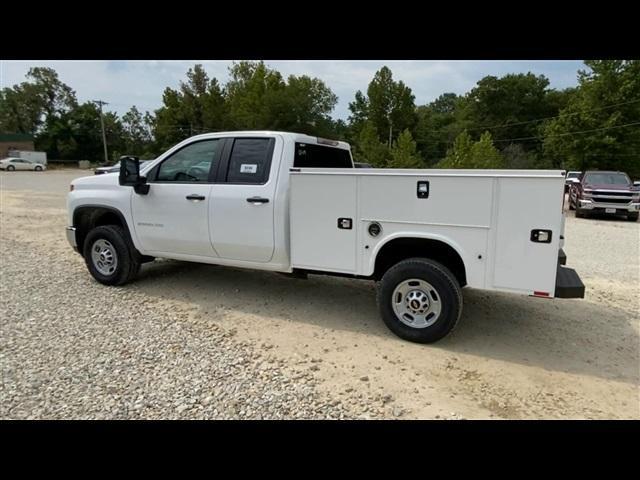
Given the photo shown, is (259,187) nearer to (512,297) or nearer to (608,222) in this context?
(512,297)

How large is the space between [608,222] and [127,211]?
14.4 meters

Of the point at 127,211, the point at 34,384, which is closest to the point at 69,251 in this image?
the point at 127,211

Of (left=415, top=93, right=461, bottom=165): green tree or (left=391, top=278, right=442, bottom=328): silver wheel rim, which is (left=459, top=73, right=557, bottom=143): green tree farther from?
(left=391, top=278, right=442, bottom=328): silver wheel rim

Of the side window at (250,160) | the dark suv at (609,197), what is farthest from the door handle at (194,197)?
the dark suv at (609,197)

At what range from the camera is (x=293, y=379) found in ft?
11.0

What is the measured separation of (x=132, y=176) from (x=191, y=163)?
0.74 m

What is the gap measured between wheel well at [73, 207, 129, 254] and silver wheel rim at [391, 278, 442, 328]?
3.92 m

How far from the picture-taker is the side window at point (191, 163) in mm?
4879

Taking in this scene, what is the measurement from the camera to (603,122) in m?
31.4

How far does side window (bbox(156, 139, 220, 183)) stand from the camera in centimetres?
488

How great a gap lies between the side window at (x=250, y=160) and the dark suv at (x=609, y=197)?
13404 millimetres

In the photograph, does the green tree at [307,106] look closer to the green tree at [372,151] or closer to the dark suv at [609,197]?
the green tree at [372,151]

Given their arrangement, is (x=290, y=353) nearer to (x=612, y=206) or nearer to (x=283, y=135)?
(x=283, y=135)

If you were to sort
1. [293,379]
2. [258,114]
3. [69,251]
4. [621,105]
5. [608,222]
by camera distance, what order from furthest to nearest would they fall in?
[258,114] < [621,105] < [608,222] < [69,251] < [293,379]
